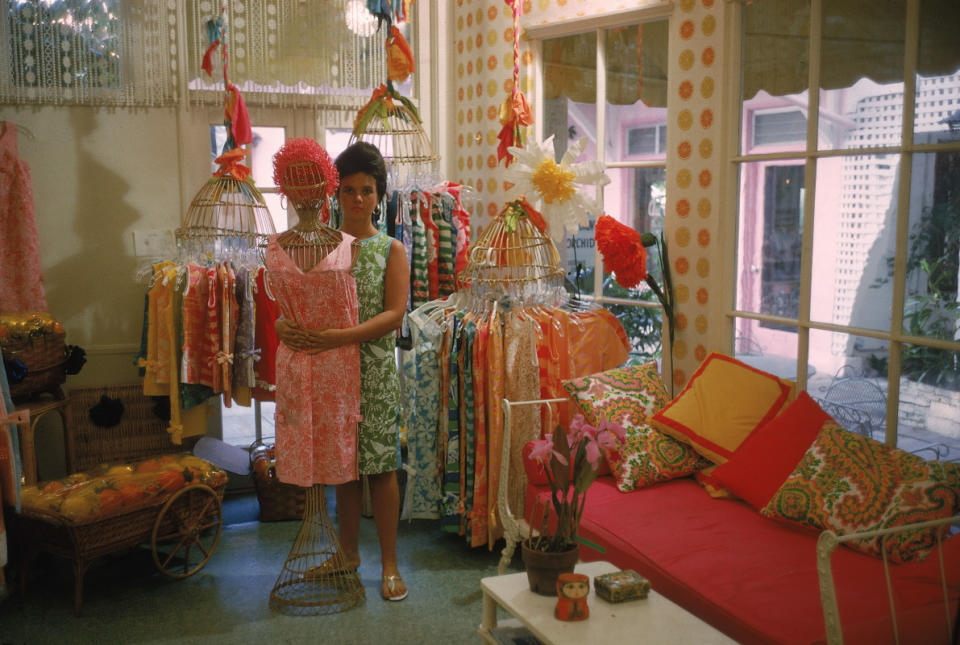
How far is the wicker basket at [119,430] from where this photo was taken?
3.82 metres

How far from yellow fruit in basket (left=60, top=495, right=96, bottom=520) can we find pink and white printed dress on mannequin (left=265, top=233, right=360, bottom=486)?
680mm

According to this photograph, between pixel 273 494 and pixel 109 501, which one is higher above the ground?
pixel 109 501

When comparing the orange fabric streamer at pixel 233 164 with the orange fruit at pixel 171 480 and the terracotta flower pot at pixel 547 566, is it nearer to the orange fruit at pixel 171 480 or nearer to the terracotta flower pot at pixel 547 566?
the orange fruit at pixel 171 480

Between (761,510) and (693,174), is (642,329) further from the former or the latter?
(761,510)

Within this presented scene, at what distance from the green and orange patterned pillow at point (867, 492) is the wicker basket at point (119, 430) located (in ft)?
9.18

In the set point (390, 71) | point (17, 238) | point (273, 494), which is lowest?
point (273, 494)

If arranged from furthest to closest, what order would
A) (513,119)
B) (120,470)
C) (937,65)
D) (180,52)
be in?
(180,52)
(513,119)
(120,470)
(937,65)

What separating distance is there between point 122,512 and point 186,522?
292mm

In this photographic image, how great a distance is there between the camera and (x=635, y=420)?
3.06m

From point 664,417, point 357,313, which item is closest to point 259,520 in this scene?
point 357,313

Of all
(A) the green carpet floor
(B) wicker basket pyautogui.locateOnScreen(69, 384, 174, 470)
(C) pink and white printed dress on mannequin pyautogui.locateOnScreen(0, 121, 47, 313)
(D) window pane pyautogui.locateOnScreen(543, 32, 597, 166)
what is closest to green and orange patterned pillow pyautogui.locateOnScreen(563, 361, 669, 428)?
(A) the green carpet floor

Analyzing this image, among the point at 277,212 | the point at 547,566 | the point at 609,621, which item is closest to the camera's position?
the point at 609,621

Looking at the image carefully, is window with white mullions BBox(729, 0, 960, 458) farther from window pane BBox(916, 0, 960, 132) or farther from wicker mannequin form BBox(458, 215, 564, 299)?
wicker mannequin form BBox(458, 215, 564, 299)

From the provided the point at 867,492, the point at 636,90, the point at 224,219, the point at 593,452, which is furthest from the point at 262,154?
the point at 867,492
